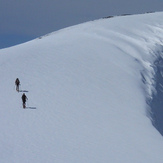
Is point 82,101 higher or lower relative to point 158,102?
lower

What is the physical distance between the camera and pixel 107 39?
3472 centimetres

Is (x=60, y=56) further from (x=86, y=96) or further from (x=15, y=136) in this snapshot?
(x=15, y=136)

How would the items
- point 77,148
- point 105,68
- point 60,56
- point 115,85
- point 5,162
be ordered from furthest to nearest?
point 60,56 < point 105,68 < point 115,85 < point 77,148 < point 5,162

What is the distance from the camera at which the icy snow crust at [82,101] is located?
15.6m

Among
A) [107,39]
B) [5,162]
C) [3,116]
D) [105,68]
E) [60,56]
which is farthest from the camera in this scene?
[107,39]

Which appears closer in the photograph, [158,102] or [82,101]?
[82,101]

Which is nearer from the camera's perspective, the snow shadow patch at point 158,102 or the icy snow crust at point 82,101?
the icy snow crust at point 82,101

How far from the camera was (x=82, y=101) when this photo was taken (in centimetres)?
2166

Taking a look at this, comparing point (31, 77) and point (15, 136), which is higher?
point (31, 77)


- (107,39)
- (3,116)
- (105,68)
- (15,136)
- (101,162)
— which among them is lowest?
(101,162)

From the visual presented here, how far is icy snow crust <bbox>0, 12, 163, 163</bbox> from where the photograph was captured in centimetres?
1561

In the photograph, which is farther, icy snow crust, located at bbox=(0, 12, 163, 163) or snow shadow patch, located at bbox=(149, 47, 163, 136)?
snow shadow patch, located at bbox=(149, 47, 163, 136)

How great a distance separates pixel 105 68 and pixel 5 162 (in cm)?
1519

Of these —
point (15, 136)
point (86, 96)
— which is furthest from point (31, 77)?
point (15, 136)
